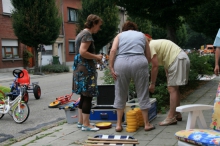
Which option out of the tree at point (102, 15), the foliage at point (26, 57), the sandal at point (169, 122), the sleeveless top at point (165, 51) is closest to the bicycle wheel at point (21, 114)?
the sandal at point (169, 122)

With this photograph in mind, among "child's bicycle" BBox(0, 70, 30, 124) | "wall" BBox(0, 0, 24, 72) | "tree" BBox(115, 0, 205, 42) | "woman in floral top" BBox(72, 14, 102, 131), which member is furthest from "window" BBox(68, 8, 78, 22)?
"woman in floral top" BBox(72, 14, 102, 131)

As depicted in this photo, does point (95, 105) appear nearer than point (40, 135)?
No

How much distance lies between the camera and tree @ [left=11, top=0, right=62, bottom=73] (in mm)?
22891

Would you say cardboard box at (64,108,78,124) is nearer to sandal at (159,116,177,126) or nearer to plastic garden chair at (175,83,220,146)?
sandal at (159,116,177,126)

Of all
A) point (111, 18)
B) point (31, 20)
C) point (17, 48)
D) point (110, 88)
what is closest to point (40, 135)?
point (110, 88)

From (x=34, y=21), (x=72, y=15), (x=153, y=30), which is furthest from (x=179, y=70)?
(x=153, y=30)

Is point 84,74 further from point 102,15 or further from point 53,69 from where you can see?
point 102,15

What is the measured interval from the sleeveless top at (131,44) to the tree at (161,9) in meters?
5.15

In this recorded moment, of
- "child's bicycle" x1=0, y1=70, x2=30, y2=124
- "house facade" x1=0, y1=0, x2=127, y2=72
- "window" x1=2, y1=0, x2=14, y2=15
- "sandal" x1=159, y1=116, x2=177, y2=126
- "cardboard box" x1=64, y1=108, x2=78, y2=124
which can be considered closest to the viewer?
"sandal" x1=159, y1=116, x2=177, y2=126

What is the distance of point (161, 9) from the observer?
1018 cm

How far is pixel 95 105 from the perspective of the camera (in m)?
6.49

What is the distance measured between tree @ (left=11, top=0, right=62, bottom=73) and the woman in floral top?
17947mm

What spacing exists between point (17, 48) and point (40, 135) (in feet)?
74.4

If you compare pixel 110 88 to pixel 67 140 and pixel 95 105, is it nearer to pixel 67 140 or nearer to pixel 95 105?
pixel 95 105
